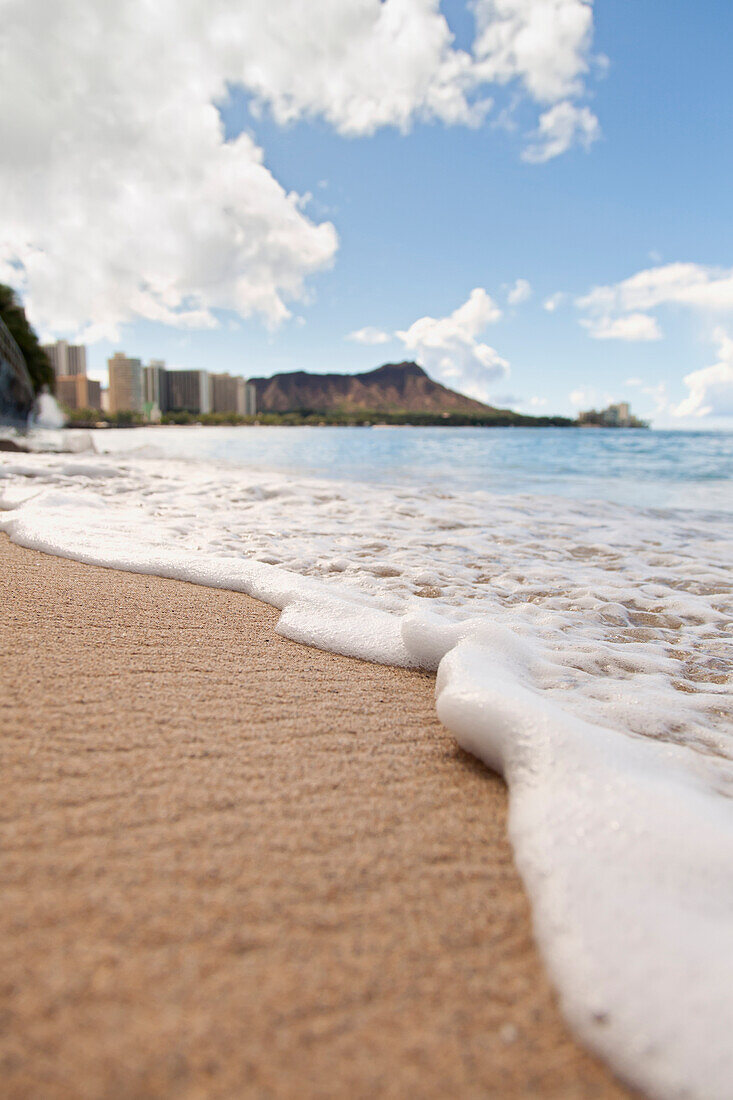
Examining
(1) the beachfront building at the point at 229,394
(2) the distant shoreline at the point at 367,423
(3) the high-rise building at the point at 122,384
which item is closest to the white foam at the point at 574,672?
(2) the distant shoreline at the point at 367,423

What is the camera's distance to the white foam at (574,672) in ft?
3.07

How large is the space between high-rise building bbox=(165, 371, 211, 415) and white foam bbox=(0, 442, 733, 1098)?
9610 cm

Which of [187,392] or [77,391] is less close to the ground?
[187,392]

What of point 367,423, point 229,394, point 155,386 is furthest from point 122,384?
point 367,423

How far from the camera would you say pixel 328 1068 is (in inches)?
30.2

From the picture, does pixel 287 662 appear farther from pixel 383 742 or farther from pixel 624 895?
pixel 624 895

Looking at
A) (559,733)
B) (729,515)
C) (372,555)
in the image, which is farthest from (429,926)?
(729,515)

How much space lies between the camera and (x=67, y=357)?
8969 cm

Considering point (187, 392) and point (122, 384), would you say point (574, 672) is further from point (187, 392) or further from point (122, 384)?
point (187, 392)

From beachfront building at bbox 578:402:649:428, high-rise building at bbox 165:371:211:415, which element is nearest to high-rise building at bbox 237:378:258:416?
high-rise building at bbox 165:371:211:415

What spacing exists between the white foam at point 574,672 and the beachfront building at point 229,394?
97446mm

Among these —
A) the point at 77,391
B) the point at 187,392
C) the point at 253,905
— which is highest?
the point at 187,392

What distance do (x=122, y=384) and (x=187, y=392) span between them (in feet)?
37.2

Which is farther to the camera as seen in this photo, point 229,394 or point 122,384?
point 229,394
